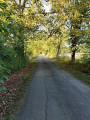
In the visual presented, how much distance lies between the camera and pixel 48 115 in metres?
2.76

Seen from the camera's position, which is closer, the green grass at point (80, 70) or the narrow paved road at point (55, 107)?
the narrow paved road at point (55, 107)

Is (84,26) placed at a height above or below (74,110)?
above

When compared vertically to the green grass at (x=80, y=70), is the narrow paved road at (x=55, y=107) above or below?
below

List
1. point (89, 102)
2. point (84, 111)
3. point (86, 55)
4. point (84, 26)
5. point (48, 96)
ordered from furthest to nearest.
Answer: point (84, 26) → point (86, 55) → point (48, 96) → point (89, 102) → point (84, 111)

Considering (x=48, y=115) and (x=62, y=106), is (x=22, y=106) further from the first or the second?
(x=62, y=106)

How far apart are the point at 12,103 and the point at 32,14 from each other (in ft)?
30.5

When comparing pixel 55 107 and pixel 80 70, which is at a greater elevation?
pixel 80 70

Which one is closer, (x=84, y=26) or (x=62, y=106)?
(x=62, y=106)

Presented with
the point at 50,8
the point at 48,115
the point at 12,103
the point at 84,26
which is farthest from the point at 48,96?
the point at 50,8

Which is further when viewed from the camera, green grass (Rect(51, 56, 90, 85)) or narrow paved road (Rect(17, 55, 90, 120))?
green grass (Rect(51, 56, 90, 85))

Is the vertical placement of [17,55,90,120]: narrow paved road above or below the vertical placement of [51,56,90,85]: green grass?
below

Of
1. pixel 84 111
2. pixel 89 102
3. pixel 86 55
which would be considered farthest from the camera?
pixel 86 55

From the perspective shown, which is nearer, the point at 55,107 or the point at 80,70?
the point at 55,107

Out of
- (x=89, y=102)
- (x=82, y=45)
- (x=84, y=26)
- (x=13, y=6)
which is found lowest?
(x=89, y=102)
